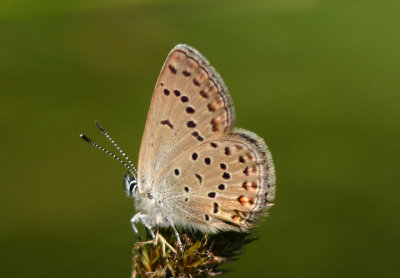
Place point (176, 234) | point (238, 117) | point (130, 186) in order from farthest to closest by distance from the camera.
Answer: point (238, 117) < point (130, 186) < point (176, 234)

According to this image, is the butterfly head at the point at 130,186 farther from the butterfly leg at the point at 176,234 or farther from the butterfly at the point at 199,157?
the butterfly leg at the point at 176,234

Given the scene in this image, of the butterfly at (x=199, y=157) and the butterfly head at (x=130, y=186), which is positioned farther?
the butterfly head at (x=130, y=186)

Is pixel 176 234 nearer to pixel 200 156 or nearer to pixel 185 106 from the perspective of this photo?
pixel 200 156

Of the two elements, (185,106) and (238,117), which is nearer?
(185,106)

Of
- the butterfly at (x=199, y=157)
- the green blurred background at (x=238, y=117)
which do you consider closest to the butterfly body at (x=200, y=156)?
the butterfly at (x=199, y=157)

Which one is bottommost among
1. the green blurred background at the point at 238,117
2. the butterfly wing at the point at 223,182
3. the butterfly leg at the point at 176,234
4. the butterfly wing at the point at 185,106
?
the butterfly leg at the point at 176,234

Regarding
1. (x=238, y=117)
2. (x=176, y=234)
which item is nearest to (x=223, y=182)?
(x=176, y=234)

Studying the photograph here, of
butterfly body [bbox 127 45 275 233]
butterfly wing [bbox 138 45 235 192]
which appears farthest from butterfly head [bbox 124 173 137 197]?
butterfly wing [bbox 138 45 235 192]
